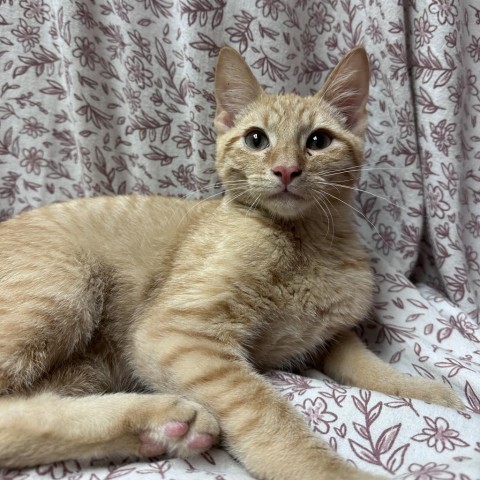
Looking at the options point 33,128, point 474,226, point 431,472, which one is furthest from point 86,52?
point 431,472

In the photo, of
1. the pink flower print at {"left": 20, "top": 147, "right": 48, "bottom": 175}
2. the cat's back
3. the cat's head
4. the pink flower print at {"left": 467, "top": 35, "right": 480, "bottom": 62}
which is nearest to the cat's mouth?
the cat's head

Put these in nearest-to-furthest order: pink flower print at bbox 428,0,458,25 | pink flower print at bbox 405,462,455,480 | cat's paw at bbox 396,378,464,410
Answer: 1. pink flower print at bbox 405,462,455,480
2. cat's paw at bbox 396,378,464,410
3. pink flower print at bbox 428,0,458,25

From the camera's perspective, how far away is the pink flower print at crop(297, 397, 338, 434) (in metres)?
1.17

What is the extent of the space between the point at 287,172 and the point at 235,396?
0.56 metres

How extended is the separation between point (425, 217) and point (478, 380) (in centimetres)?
63

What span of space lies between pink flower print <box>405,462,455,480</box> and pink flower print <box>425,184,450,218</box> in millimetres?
913

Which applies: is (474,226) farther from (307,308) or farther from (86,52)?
(86,52)

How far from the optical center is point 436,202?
5.55 ft

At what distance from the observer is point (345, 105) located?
5.05 feet

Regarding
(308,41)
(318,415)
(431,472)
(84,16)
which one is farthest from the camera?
(308,41)

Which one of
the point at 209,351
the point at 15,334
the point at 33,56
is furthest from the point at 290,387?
the point at 33,56

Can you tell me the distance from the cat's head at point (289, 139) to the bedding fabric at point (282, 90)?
0.73 ft

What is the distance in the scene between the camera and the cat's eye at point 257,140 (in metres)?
1.44

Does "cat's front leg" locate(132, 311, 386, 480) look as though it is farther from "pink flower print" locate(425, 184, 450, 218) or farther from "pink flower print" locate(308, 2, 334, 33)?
"pink flower print" locate(308, 2, 334, 33)
